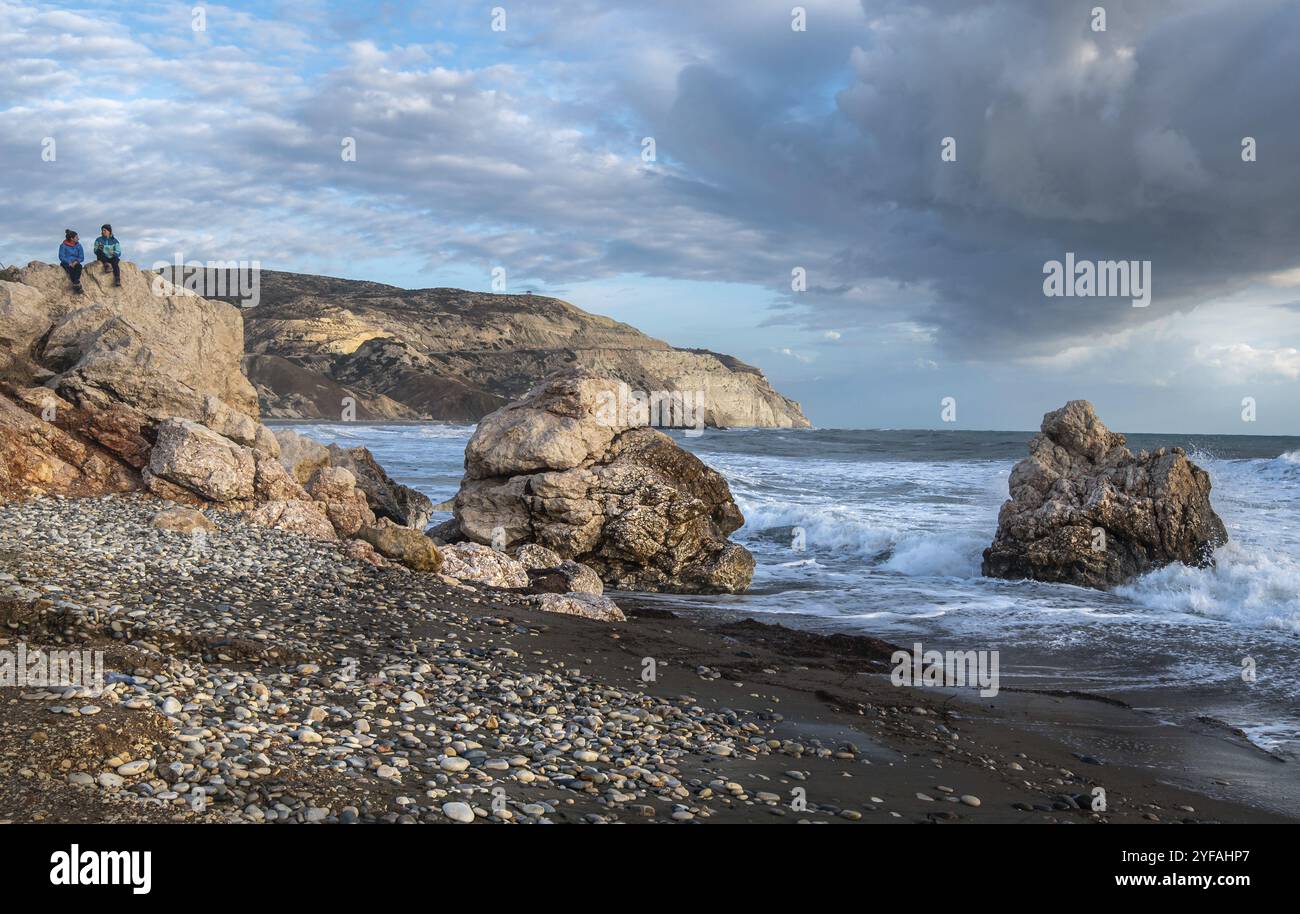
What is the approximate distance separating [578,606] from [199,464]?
748 centimetres

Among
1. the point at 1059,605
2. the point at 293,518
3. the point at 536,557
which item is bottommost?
the point at 1059,605

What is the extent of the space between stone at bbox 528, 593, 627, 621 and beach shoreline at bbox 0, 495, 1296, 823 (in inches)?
11.7

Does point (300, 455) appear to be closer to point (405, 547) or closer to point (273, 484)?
point (273, 484)

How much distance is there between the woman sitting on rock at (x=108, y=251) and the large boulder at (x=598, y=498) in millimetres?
9263

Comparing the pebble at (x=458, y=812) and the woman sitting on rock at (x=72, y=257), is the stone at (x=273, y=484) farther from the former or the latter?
the pebble at (x=458, y=812)

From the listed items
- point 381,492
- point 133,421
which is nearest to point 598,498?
point 381,492

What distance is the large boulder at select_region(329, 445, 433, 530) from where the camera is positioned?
21.2 m

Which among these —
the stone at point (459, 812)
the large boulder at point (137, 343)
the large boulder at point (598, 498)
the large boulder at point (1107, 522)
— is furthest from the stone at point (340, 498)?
the large boulder at point (1107, 522)

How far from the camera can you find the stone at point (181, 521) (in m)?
13.5

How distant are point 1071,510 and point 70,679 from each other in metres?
18.6

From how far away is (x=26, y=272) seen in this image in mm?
19609

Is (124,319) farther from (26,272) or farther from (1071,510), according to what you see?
(1071,510)

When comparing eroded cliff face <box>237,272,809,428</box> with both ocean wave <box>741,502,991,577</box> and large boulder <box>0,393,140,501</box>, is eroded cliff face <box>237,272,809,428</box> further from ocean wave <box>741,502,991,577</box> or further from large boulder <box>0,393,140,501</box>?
large boulder <box>0,393,140,501</box>

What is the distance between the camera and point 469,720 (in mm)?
7434
